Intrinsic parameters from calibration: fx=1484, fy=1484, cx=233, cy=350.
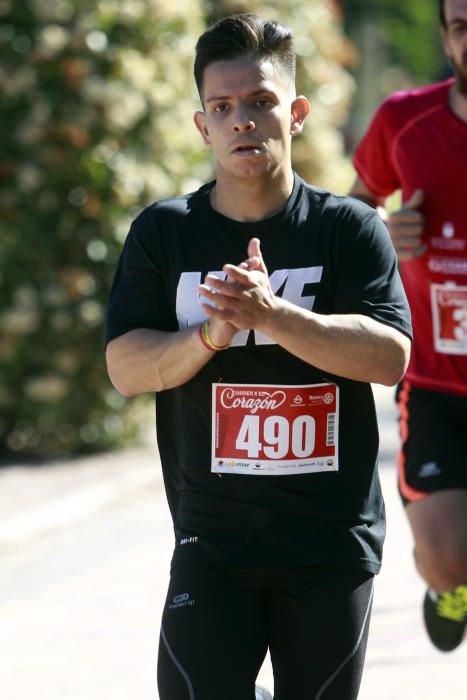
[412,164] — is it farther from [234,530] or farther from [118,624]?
[118,624]

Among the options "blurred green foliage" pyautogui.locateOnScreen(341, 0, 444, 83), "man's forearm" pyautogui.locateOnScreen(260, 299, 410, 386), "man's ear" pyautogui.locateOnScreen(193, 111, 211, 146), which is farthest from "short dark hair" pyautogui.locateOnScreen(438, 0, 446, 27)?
"blurred green foliage" pyautogui.locateOnScreen(341, 0, 444, 83)

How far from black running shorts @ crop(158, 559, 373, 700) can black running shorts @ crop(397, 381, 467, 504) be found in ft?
5.18

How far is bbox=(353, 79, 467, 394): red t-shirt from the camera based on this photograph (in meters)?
4.93

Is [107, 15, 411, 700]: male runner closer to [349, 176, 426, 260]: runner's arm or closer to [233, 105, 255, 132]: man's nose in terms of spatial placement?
[233, 105, 255, 132]: man's nose

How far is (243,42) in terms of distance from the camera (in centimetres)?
343

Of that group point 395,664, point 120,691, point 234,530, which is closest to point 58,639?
point 120,691

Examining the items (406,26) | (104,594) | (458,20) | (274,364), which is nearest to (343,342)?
(274,364)

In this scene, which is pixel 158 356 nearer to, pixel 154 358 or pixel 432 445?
pixel 154 358

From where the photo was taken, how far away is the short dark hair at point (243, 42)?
343 cm

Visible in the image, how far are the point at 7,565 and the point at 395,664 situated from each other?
263 centimetres

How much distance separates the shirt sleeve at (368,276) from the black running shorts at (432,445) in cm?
158

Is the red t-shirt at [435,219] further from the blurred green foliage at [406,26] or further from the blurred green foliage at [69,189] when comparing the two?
the blurred green foliage at [406,26]

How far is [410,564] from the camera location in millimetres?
7496

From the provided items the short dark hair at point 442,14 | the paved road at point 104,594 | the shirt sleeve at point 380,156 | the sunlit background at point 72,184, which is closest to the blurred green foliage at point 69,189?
the sunlit background at point 72,184
